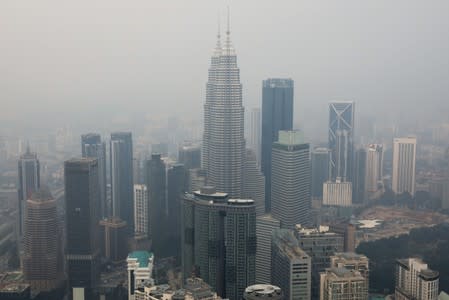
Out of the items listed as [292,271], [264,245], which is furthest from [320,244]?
[292,271]

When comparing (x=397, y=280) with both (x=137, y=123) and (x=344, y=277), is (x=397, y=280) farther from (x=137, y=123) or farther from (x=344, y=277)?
(x=137, y=123)

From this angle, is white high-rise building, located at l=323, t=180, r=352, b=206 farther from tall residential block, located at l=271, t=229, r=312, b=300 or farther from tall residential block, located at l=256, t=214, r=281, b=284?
tall residential block, located at l=271, t=229, r=312, b=300

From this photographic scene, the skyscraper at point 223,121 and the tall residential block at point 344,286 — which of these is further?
the skyscraper at point 223,121

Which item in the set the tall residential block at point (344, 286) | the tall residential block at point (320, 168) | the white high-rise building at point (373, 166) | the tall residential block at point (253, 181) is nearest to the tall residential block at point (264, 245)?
the tall residential block at point (253, 181)

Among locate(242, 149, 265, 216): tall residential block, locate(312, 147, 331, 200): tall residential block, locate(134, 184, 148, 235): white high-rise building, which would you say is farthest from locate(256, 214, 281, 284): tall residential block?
locate(312, 147, 331, 200): tall residential block

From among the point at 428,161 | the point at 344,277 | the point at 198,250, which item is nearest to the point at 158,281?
the point at 198,250

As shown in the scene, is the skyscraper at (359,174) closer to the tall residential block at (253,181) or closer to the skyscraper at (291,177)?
the skyscraper at (291,177)
